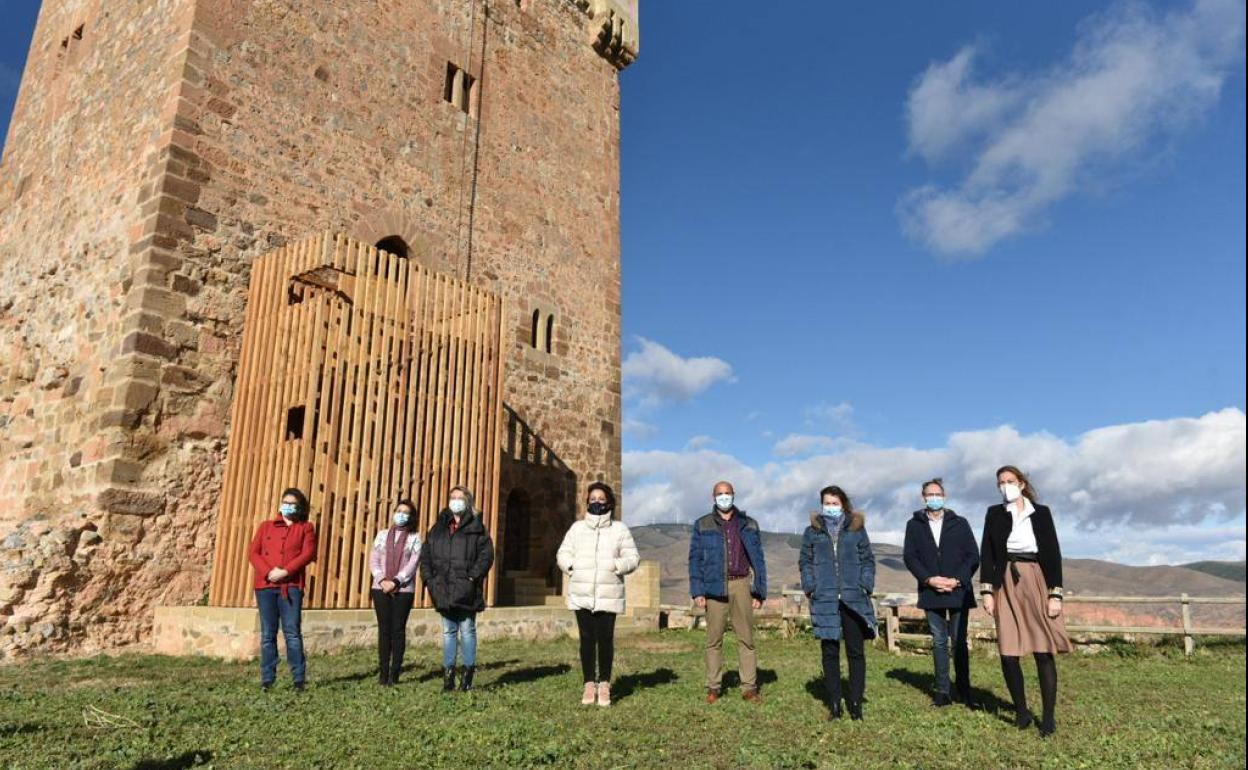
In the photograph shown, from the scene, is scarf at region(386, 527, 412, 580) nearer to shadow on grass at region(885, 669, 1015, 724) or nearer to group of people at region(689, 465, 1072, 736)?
group of people at region(689, 465, 1072, 736)

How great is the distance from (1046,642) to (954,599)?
122 centimetres

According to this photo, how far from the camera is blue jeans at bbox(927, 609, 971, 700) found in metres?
6.44

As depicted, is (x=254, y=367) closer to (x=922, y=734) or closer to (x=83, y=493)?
(x=83, y=493)

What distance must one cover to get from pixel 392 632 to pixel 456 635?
597mm

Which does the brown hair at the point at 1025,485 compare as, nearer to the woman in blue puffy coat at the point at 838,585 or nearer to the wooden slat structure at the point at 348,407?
the woman in blue puffy coat at the point at 838,585

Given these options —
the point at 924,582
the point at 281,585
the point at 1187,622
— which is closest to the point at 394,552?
the point at 281,585

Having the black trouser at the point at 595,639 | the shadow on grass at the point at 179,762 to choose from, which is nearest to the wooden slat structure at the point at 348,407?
the black trouser at the point at 595,639

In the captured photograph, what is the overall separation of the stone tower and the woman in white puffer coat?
591 centimetres

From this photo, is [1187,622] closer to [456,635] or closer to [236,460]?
[456,635]

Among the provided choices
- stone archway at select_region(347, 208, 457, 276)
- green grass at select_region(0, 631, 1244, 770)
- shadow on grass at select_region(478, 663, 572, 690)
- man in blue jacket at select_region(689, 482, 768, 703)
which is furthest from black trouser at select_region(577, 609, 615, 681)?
stone archway at select_region(347, 208, 457, 276)

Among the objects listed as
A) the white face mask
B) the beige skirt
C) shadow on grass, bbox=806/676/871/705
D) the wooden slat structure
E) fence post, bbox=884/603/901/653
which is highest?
the wooden slat structure

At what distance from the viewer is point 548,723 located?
5.27 meters

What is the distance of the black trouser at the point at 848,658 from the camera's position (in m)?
5.79

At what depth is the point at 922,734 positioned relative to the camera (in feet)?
17.0
